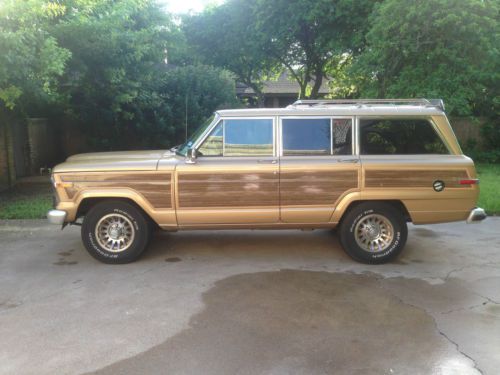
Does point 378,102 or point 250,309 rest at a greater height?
point 378,102

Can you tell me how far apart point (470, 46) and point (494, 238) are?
8228mm

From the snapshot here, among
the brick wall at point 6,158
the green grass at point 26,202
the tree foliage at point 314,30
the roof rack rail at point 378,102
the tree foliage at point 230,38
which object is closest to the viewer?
the roof rack rail at point 378,102

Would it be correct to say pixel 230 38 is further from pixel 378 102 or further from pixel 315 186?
pixel 315 186

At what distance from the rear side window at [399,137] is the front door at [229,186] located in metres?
1.20

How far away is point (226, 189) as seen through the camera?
20.6 feet

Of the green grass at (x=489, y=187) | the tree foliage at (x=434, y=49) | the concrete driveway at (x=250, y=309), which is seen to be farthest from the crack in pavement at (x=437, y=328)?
Result: the tree foliage at (x=434, y=49)

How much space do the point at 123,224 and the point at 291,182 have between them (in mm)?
2181

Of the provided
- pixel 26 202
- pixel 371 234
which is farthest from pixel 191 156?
pixel 26 202

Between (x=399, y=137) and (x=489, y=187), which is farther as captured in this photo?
(x=489, y=187)

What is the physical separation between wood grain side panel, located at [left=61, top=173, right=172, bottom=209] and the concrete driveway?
0.89 meters

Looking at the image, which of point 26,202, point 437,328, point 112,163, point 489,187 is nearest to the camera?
point 437,328

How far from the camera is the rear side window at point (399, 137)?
6414 millimetres

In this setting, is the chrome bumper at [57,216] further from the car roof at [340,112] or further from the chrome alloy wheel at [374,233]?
the chrome alloy wheel at [374,233]

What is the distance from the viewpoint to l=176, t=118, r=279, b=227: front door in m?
6.27
